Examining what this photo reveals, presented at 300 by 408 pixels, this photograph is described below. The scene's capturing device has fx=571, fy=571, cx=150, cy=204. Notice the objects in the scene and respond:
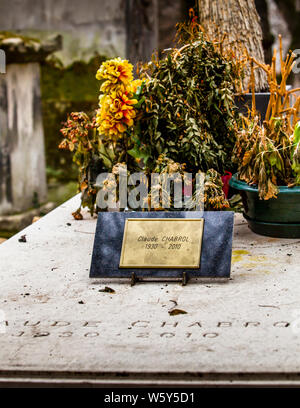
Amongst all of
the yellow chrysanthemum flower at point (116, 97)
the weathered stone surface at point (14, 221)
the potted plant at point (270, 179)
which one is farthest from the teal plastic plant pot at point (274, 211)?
the weathered stone surface at point (14, 221)

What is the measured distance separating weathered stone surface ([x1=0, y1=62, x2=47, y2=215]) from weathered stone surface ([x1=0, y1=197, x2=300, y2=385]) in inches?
84.1

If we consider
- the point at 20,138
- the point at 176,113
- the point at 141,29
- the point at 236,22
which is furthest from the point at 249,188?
the point at 141,29

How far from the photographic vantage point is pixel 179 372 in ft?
5.56

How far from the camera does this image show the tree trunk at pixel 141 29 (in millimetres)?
5184

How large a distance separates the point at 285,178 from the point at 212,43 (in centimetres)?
90

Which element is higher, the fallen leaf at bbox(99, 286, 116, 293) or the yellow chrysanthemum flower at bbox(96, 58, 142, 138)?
the yellow chrysanthemum flower at bbox(96, 58, 142, 138)

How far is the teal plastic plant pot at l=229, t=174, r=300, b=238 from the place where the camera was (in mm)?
2900

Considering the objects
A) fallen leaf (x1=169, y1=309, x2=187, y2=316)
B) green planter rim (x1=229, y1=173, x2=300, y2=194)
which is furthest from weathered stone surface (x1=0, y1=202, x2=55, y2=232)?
fallen leaf (x1=169, y1=309, x2=187, y2=316)

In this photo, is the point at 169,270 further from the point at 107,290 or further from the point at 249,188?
the point at 249,188

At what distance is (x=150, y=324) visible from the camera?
2.06m

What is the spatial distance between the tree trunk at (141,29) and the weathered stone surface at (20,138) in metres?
0.88

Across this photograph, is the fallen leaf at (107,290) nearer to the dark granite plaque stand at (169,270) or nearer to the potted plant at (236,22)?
the dark granite plaque stand at (169,270)

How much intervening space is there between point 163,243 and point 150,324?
466mm

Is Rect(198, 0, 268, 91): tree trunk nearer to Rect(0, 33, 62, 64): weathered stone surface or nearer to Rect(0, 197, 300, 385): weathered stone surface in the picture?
Rect(0, 33, 62, 64): weathered stone surface
